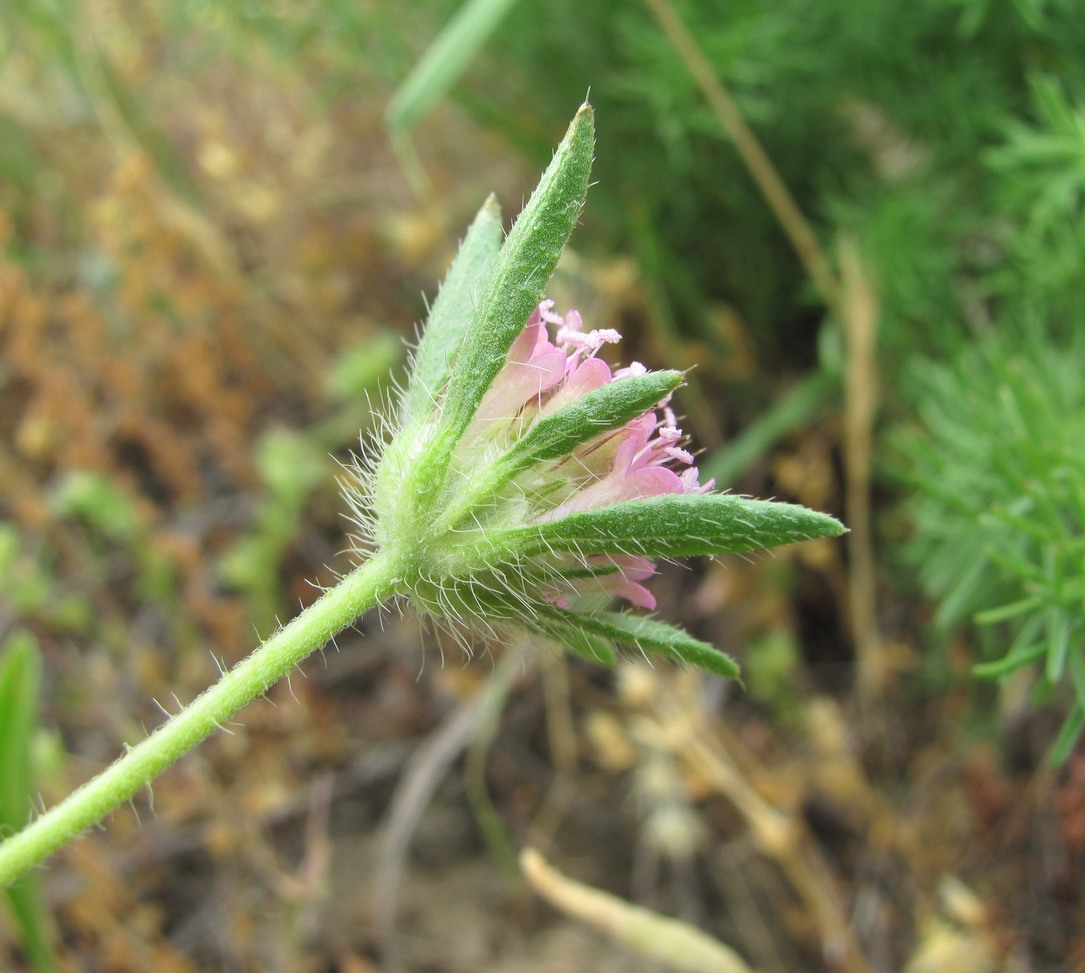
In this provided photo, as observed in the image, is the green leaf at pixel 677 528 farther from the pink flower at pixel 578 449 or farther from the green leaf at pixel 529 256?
the green leaf at pixel 529 256

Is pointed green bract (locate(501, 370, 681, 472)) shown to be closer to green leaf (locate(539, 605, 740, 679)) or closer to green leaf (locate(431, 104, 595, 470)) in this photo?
green leaf (locate(431, 104, 595, 470))

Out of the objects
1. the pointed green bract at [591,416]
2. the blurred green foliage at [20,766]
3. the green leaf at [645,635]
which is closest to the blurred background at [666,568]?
the blurred green foliage at [20,766]

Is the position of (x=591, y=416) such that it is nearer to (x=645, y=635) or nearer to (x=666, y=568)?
(x=645, y=635)

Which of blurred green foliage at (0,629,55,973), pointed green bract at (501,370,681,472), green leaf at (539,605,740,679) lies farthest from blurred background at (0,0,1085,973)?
pointed green bract at (501,370,681,472)

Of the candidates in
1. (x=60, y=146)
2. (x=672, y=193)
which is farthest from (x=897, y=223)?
(x=60, y=146)

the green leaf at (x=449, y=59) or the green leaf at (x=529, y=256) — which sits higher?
the green leaf at (x=449, y=59)

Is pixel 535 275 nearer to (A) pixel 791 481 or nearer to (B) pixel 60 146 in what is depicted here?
(A) pixel 791 481
